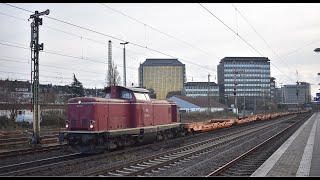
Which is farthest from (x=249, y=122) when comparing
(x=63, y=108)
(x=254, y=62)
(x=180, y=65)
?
(x=180, y=65)

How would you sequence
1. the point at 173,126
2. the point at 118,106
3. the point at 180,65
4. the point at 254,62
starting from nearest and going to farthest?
the point at 118,106
the point at 173,126
the point at 254,62
the point at 180,65

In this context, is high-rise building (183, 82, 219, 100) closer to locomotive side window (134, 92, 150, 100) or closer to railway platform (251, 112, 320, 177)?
locomotive side window (134, 92, 150, 100)

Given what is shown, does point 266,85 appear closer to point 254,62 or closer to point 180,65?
point 254,62

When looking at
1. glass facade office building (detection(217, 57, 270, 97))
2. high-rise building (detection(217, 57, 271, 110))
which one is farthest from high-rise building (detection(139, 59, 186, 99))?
glass facade office building (detection(217, 57, 270, 97))

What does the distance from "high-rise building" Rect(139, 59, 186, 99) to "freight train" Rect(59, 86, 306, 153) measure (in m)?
85.5

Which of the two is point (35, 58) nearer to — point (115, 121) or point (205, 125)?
point (115, 121)

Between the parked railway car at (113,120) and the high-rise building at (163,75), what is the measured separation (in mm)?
86320

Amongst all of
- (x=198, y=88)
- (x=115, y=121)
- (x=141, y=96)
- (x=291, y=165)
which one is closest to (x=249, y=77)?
(x=198, y=88)

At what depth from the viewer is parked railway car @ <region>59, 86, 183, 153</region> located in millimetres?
18438

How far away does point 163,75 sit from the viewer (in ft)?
411

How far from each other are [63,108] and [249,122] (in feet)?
88.0

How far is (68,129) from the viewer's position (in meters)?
19.3

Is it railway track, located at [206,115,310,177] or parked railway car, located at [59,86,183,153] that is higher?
A: parked railway car, located at [59,86,183,153]

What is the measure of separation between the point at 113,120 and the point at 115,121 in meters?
0.19
